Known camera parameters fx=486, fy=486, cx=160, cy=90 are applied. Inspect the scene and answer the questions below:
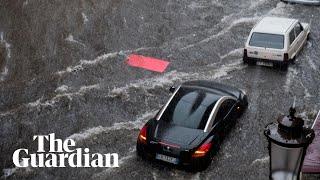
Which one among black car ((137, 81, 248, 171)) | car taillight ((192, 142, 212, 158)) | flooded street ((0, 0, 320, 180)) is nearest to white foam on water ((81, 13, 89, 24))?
flooded street ((0, 0, 320, 180))

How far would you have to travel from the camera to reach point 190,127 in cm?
1152

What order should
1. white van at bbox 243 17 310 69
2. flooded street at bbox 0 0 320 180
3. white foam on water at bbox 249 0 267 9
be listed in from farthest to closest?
white foam on water at bbox 249 0 267 9, white van at bbox 243 17 310 69, flooded street at bbox 0 0 320 180

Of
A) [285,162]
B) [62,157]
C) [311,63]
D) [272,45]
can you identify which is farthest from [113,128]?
[285,162]

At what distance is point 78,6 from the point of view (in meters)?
21.3

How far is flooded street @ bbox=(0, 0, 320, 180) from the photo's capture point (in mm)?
12289

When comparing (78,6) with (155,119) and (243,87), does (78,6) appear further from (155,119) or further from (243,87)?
(155,119)

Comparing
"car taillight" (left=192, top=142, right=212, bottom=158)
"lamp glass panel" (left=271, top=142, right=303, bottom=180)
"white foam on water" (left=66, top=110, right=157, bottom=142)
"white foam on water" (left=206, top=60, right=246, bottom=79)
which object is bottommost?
"white foam on water" (left=66, top=110, right=157, bottom=142)

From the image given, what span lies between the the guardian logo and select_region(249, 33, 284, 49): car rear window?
690 cm

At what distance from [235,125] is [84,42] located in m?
7.36

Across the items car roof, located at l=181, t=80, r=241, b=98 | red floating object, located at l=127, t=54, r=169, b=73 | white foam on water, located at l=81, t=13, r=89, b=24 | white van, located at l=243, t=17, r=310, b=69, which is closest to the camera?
car roof, located at l=181, t=80, r=241, b=98

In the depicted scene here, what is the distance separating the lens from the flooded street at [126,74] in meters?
12.3

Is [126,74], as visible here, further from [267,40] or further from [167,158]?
[167,158]

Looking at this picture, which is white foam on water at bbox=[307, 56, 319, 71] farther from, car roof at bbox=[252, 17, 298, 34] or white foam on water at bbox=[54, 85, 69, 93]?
white foam on water at bbox=[54, 85, 69, 93]

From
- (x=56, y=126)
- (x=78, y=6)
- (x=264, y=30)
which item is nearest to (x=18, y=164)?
(x=56, y=126)
